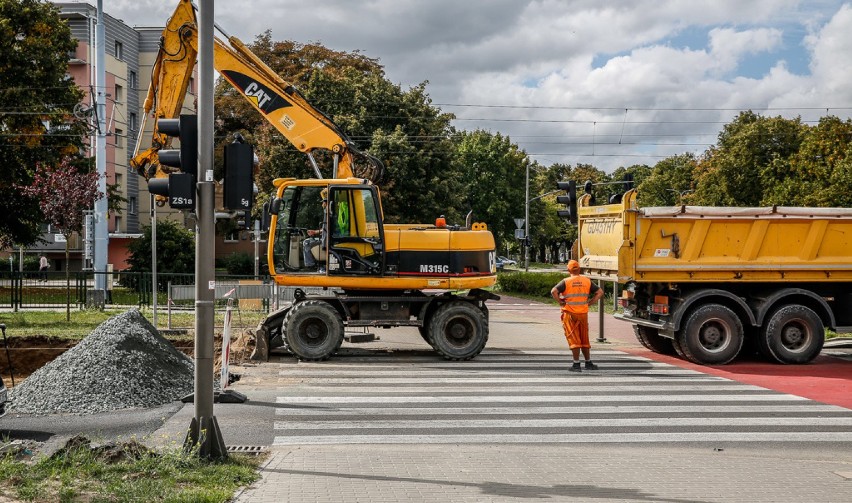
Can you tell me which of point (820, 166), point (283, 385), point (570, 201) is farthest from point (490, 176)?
point (283, 385)

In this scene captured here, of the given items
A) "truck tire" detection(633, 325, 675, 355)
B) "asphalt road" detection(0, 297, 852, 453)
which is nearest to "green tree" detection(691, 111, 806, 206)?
"asphalt road" detection(0, 297, 852, 453)

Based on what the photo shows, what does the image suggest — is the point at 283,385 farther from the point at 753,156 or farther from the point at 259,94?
the point at 753,156

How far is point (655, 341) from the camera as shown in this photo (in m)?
17.0

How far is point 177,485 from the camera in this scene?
683cm

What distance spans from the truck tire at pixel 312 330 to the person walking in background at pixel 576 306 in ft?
12.4

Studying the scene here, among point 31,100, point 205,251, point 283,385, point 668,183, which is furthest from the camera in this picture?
point 668,183

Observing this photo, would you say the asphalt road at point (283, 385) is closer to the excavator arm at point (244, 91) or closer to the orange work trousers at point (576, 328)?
the orange work trousers at point (576, 328)

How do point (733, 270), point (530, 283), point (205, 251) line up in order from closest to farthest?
point (205, 251), point (733, 270), point (530, 283)

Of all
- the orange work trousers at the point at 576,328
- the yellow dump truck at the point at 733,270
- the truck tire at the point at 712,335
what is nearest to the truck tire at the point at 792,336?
the yellow dump truck at the point at 733,270

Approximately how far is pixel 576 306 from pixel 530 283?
25482 millimetres

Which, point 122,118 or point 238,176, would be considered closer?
point 238,176

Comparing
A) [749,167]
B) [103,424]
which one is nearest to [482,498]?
[103,424]

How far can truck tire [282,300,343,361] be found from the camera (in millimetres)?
14969

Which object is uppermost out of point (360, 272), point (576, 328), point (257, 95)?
point (257, 95)
